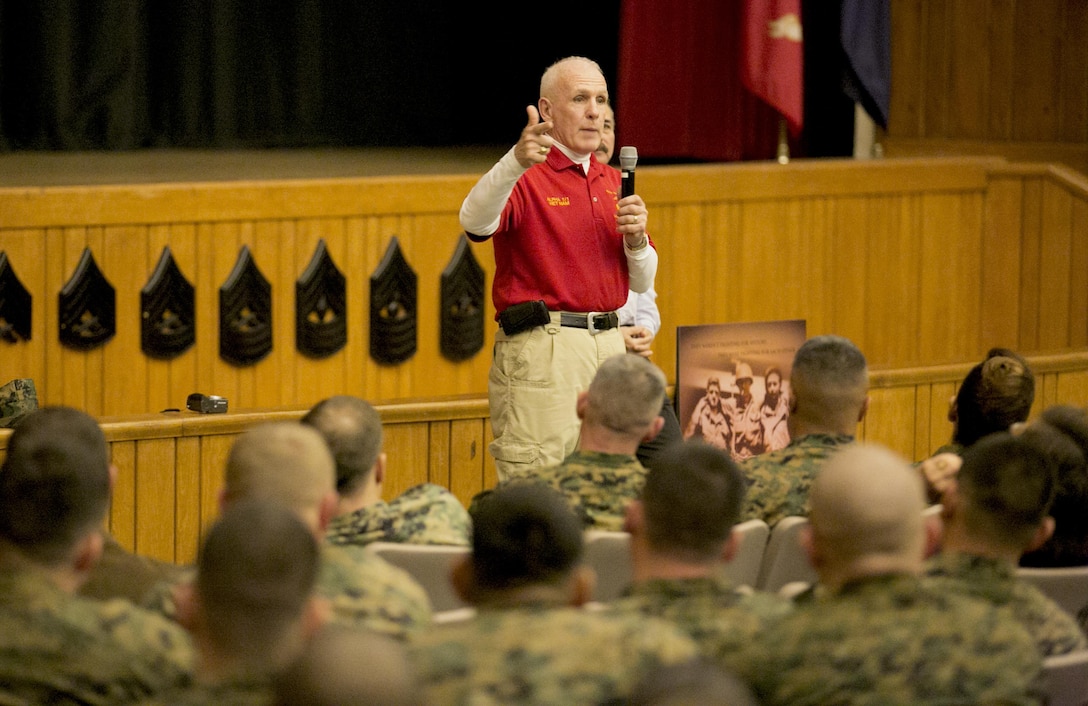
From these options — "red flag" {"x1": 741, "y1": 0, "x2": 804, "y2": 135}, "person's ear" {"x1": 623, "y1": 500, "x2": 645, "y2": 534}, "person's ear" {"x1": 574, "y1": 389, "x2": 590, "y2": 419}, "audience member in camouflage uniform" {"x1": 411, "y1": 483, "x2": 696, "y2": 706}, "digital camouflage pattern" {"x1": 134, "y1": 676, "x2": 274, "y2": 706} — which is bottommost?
"digital camouflage pattern" {"x1": 134, "y1": 676, "x2": 274, "y2": 706}

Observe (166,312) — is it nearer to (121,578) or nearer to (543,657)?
(121,578)

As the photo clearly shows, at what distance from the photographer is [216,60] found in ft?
29.3

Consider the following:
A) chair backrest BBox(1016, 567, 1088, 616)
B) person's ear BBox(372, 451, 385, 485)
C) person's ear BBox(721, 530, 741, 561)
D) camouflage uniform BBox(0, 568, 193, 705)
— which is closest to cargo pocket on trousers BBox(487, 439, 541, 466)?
person's ear BBox(372, 451, 385, 485)

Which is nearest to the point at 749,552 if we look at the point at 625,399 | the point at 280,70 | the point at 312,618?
the point at 625,399

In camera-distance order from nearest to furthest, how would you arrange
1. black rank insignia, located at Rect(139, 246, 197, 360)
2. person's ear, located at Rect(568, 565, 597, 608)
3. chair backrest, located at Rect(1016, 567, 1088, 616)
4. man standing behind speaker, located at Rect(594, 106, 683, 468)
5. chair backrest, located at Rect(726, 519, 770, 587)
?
person's ear, located at Rect(568, 565, 597, 608) < chair backrest, located at Rect(1016, 567, 1088, 616) < chair backrest, located at Rect(726, 519, 770, 587) < man standing behind speaker, located at Rect(594, 106, 683, 468) < black rank insignia, located at Rect(139, 246, 197, 360)

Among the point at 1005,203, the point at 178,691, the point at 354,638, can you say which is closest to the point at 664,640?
the point at 354,638

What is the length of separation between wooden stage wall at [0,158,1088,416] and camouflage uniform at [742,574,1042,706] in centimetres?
296

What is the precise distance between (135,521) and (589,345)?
1.30 meters

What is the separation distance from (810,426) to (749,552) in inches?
17.5

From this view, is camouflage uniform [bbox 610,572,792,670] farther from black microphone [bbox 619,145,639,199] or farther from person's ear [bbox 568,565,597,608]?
black microphone [bbox 619,145,639,199]

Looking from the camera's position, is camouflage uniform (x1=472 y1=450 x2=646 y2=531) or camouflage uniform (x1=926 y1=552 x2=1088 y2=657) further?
camouflage uniform (x1=472 y1=450 x2=646 y2=531)

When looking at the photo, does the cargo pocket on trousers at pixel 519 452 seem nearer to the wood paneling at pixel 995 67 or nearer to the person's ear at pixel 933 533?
the person's ear at pixel 933 533

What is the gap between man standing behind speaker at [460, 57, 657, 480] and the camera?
4.00m

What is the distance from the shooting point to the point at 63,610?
217cm
